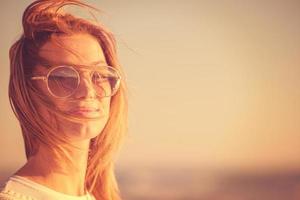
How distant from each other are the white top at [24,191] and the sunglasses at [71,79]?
12.8 inches

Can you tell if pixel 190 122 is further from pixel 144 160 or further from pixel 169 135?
pixel 144 160

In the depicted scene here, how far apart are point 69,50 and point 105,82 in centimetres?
18

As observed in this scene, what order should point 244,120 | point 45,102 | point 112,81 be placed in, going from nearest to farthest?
point 45,102 < point 112,81 < point 244,120

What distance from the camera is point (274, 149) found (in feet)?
6.89

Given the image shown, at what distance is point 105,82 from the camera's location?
1.90 m

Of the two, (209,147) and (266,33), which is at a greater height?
(266,33)

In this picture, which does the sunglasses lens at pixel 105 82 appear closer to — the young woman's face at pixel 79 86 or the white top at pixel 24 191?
the young woman's face at pixel 79 86

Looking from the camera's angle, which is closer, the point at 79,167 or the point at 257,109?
the point at 79,167

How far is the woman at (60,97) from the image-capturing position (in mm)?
1792

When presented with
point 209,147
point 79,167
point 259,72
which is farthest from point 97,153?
point 259,72

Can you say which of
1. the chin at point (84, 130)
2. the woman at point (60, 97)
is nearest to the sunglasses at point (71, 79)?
the woman at point (60, 97)

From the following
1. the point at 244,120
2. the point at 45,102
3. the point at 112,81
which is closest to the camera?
the point at 45,102

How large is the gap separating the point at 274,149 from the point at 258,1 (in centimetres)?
63

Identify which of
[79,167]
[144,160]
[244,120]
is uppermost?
[244,120]
